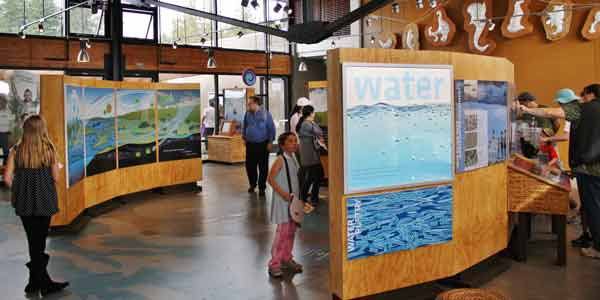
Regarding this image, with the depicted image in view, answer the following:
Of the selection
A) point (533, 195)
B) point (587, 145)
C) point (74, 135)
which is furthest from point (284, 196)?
point (74, 135)

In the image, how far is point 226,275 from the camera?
548cm

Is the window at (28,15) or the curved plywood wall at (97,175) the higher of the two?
the window at (28,15)

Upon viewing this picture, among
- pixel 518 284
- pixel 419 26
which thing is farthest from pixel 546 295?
pixel 419 26

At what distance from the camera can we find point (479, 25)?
12.3 m

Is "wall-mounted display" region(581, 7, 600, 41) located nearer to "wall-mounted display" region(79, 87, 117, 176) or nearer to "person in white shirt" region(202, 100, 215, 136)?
"wall-mounted display" region(79, 87, 117, 176)

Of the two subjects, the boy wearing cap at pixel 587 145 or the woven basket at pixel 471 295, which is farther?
the boy wearing cap at pixel 587 145

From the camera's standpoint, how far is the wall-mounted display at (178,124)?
10398 mm

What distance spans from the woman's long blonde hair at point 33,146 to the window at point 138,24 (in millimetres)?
10601

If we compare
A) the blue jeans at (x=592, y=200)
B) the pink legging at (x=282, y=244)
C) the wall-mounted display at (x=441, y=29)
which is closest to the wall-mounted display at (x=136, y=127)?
the pink legging at (x=282, y=244)

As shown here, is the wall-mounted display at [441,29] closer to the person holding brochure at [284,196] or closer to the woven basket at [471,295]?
the person holding brochure at [284,196]

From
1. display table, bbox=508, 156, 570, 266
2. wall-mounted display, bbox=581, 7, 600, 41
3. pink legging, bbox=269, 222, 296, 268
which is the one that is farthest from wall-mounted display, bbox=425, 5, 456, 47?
pink legging, bbox=269, 222, 296, 268

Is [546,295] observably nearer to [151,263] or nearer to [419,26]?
[151,263]

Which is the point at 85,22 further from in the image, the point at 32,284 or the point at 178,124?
the point at 32,284

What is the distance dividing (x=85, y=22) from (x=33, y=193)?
10487mm
